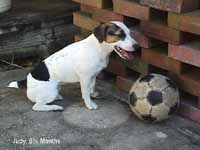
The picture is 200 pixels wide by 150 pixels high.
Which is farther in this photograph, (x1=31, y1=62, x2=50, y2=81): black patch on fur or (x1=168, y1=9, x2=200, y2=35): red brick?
(x1=31, y1=62, x2=50, y2=81): black patch on fur

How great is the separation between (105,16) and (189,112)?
993 millimetres

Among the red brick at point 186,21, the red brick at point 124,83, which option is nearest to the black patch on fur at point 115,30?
the red brick at point 186,21

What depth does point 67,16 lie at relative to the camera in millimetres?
4715

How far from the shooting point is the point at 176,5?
10.2ft

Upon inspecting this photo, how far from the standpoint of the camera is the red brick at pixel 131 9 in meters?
3.36

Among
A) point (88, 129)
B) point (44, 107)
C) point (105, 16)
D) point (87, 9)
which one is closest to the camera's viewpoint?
point (88, 129)

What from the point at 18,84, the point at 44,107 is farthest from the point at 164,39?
the point at 18,84

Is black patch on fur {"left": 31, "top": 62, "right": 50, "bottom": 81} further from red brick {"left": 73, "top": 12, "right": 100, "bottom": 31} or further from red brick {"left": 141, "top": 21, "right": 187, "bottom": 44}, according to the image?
red brick {"left": 141, "top": 21, "right": 187, "bottom": 44}

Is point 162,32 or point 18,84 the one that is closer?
point 162,32

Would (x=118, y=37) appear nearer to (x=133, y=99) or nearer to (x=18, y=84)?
(x=133, y=99)

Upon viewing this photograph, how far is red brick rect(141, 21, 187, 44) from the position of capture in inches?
126

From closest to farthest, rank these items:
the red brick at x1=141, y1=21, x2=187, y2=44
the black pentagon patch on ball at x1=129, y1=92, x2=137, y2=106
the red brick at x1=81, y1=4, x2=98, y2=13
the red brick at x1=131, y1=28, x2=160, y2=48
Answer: the red brick at x1=141, y1=21, x2=187, y2=44
the black pentagon patch on ball at x1=129, y1=92, x2=137, y2=106
the red brick at x1=131, y1=28, x2=160, y2=48
the red brick at x1=81, y1=4, x2=98, y2=13

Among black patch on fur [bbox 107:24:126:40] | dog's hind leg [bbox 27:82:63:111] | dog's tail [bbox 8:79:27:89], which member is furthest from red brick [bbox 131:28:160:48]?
dog's tail [bbox 8:79:27:89]

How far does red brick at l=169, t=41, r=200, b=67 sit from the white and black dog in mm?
314
